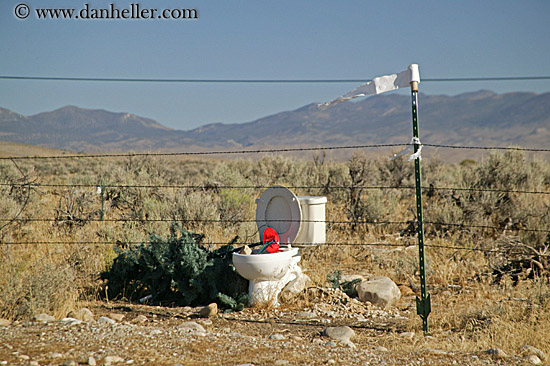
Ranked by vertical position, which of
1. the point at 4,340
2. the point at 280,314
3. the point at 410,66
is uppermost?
the point at 410,66

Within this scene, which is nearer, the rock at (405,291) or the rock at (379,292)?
the rock at (379,292)

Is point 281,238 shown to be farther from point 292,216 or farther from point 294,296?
point 294,296

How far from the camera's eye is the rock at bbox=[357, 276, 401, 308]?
6777mm

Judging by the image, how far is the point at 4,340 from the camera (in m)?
4.61

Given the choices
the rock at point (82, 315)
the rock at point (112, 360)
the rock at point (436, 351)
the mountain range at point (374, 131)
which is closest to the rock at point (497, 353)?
the rock at point (436, 351)

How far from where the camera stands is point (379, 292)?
269 inches

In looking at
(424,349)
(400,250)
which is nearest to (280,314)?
(424,349)

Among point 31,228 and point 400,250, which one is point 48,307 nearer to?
point 31,228

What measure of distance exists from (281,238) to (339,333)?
223cm

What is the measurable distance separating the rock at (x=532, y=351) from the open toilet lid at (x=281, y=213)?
3327 millimetres

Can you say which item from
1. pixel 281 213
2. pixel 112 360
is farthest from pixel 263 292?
pixel 112 360

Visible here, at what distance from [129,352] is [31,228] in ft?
21.8

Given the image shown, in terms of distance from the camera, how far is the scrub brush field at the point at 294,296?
4613mm

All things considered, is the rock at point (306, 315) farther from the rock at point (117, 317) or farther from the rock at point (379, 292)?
the rock at point (117, 317)
